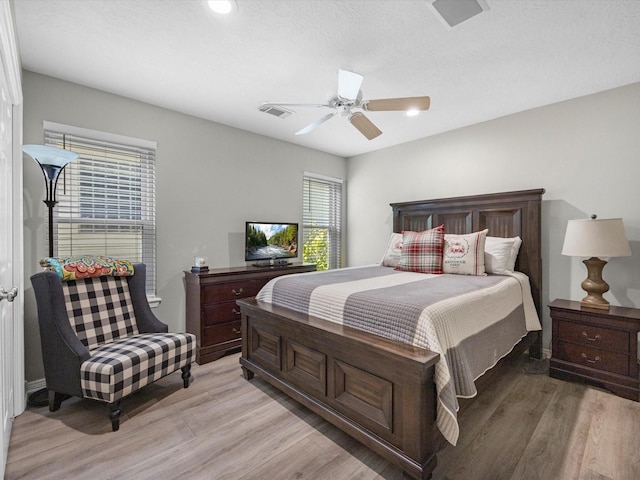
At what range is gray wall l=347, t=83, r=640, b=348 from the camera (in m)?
2.75

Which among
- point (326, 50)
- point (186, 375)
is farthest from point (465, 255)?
point (186, 375)

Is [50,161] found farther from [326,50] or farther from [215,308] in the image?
[326,50]

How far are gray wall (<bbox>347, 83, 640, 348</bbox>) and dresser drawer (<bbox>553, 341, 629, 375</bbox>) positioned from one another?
0.55 metres

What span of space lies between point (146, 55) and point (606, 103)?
3.94 metres

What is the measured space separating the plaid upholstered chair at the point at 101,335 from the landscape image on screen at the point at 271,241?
1248mm

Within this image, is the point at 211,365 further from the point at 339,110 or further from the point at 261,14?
the point at 261,14

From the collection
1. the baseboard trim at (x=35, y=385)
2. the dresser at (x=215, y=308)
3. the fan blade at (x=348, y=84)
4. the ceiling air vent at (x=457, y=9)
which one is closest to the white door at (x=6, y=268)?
the baseboard trim at (x=35, y=385)

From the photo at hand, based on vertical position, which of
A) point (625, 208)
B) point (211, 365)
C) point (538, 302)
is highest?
point (625, 208)

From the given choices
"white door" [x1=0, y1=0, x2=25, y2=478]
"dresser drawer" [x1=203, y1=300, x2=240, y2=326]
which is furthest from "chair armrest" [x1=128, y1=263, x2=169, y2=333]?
"white door" [x1=0, y1=0, x2=25, y2=478]

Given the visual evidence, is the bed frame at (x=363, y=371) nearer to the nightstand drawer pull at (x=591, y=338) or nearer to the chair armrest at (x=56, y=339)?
the nightstand drawer pull at (x=591, y=338)

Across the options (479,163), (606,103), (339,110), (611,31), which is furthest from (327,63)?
(606,103)

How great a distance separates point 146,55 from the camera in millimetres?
2301

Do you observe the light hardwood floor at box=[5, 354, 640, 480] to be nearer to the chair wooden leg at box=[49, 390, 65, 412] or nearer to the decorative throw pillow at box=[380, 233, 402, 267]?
the chair wooden leg at box=[49, 390, 65, 412]

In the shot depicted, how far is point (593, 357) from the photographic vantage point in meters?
2.54
